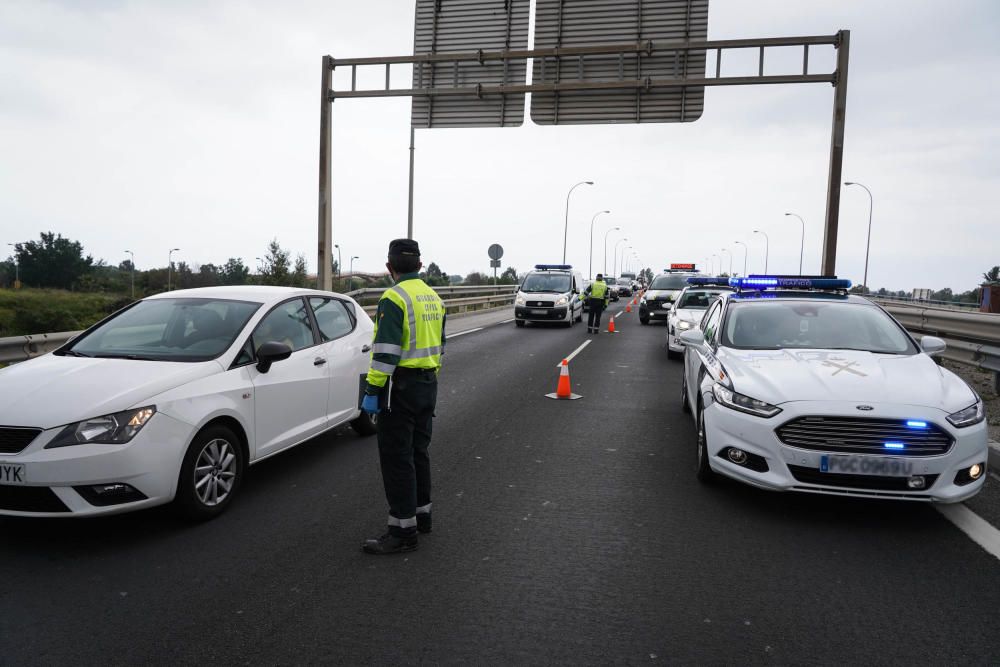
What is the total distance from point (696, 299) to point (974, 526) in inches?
418

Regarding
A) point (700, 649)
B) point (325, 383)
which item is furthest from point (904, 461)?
point (325, 383)

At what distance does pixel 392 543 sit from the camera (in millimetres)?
4223

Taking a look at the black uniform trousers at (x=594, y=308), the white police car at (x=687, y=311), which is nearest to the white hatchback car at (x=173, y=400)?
the white police car at (x=687, y=311)

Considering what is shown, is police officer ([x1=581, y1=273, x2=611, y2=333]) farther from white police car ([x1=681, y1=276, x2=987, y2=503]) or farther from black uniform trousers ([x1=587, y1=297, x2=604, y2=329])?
white police car ([x1=681, y1=276, x2=987, y2=503])

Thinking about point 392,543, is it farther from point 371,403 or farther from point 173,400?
point 173,400

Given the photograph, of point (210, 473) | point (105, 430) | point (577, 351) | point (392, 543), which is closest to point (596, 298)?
point (577, 351)

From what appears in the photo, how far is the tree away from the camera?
9750cm

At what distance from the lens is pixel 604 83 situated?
15445 mm

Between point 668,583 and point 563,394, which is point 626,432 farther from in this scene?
point 668,583

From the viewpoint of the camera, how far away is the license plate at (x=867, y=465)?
14.7ft

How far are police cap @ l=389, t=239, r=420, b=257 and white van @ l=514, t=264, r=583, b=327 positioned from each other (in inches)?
750

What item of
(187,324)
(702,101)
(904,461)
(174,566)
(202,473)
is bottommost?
(174,566)

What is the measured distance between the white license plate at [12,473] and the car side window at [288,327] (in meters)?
1.70

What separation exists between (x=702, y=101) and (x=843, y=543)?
1288 centimetres
